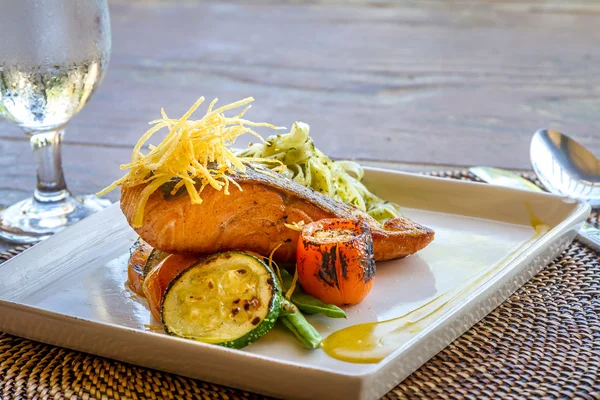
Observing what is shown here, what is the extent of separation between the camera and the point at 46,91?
3.23 metres

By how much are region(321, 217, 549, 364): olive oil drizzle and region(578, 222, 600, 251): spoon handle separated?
56 cm

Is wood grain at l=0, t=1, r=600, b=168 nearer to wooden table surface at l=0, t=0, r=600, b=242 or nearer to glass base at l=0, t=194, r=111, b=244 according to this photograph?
wooden table surface at l=0, t=0, r=600, b=242

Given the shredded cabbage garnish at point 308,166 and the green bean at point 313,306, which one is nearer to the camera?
the green bean at point 313,306

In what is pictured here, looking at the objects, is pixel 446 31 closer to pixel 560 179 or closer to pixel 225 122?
pixel 560 179

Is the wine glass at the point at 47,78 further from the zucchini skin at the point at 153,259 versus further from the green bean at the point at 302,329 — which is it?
the green bean at the point at 302,329

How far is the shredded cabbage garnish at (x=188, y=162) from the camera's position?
100 inches

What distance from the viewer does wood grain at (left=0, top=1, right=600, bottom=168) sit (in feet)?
16.3

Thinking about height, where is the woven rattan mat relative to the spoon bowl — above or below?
below

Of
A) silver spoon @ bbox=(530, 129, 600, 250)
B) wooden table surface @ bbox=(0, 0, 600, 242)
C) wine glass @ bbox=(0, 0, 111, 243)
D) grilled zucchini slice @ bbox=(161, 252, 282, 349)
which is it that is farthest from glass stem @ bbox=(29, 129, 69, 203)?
silver spoon @ bbox=(530, 129, 600, 250)

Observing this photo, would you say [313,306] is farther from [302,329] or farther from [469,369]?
[469,369]

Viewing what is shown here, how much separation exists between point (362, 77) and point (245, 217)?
3.74 metres

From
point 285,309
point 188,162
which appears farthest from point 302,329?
point 188,162

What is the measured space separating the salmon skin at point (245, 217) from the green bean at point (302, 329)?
445mm

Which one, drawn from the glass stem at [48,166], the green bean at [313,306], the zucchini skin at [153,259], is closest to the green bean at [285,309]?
the green bean at [313,306]
